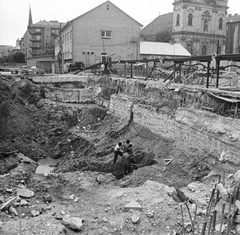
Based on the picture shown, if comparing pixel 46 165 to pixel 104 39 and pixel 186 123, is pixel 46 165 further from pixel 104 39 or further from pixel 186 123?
pixel 104 39

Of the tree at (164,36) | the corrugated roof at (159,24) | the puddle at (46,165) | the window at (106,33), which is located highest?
the corrugated roof at (159,24)

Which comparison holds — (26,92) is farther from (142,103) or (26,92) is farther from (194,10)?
(194,10)

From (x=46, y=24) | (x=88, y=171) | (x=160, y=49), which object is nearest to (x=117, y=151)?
(x=88, y=171)

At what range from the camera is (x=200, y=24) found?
52.0 metres

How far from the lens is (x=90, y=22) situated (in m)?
33.8

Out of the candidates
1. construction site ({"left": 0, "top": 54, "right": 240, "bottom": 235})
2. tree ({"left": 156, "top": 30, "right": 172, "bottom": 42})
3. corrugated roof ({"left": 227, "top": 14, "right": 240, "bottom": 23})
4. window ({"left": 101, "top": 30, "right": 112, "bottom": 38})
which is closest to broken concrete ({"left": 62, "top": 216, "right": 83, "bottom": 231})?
construction site ({"left": 0, "top": 54, "right": 240, "bottom": 235})

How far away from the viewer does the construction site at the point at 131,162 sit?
22.5 ft

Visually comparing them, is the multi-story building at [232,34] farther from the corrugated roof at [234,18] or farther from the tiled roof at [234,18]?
the tiled roof at [234,18]

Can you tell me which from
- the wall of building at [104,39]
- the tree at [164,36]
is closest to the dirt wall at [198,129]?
the wall of building at [104,39]

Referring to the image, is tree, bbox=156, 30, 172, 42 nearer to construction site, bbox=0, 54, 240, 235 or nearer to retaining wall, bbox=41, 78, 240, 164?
construction site, bbox=0, 54, 240, 235

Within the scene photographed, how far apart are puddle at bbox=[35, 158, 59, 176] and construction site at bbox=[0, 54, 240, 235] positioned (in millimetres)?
47

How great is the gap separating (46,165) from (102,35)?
2463 cm

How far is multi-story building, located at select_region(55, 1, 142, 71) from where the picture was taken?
1330 inches

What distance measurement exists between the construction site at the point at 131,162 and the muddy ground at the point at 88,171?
3 cm
